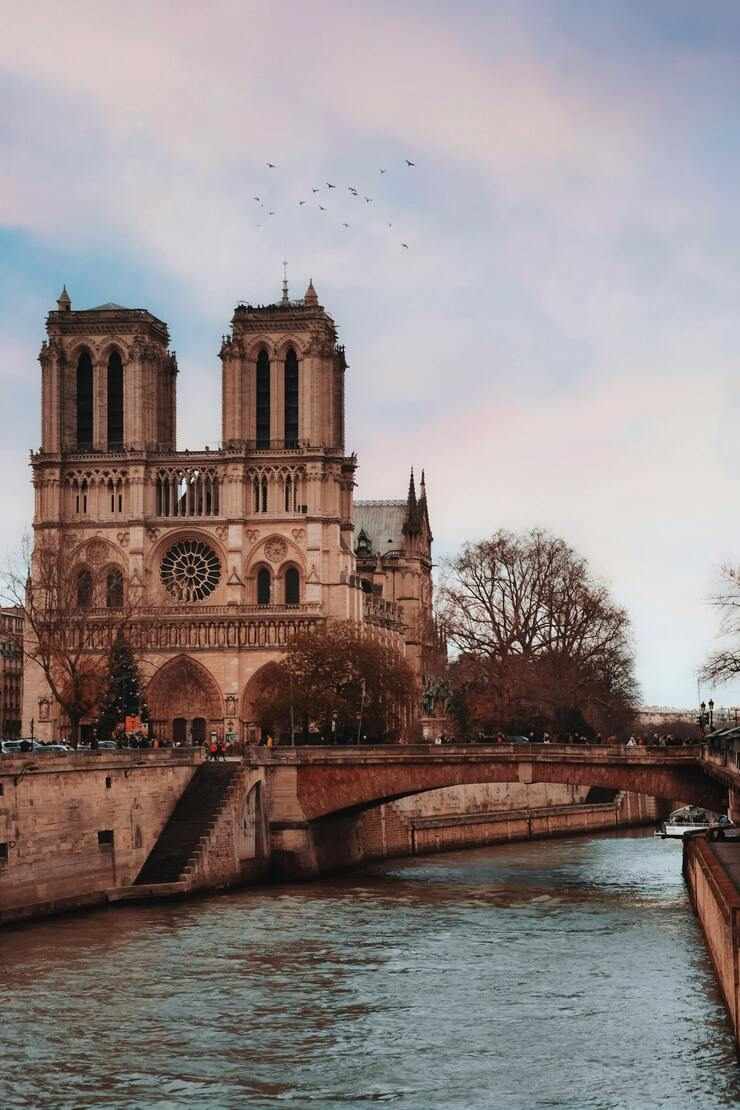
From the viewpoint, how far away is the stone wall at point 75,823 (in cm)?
5303

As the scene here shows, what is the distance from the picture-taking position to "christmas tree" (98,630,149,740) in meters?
99.7

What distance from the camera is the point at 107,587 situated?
119m

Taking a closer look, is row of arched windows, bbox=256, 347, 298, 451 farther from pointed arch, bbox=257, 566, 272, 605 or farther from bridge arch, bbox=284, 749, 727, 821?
bridge arch, bbox=284, 749, 727, 821

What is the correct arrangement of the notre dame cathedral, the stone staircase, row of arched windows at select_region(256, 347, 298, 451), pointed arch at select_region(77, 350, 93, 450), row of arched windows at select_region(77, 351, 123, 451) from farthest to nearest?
1. pointed arch at select_region(77, 350, 93, 450)
2. row of arched windows at select_region(77, 351, 123, 451)
3. row of arched windows at select_region(256, 347, 298, 451)
4. the notre dame cathedral
5. the stone staircase

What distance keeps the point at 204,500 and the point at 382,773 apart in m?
54.0

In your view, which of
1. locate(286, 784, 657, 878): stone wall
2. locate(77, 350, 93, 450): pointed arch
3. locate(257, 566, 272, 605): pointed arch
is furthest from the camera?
locate(77, 350, 93, 450): pointed arch

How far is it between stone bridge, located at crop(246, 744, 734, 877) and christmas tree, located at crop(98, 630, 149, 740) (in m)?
30.1

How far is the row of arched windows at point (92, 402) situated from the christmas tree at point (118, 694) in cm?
2140

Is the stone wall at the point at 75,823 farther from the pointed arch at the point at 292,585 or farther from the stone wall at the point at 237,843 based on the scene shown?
the pointed arch at the point at 292,585

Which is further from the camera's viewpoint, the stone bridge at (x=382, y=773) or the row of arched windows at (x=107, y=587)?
the row of arched windows at (x=107, y=587)

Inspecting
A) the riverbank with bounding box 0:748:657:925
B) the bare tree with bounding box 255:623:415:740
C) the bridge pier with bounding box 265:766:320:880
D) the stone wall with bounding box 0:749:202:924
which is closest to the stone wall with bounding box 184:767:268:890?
the riverbank with bounding box 0:748:657:925

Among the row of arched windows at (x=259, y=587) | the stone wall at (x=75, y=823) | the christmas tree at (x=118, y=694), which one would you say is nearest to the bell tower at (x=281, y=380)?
the row of arched windows at (x=259, y=587)

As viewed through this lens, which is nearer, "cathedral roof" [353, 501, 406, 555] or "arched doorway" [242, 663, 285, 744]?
"arched doorway" [242, 663, 285, 744]

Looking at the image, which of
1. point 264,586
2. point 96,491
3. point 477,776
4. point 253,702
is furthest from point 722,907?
point 96,491
